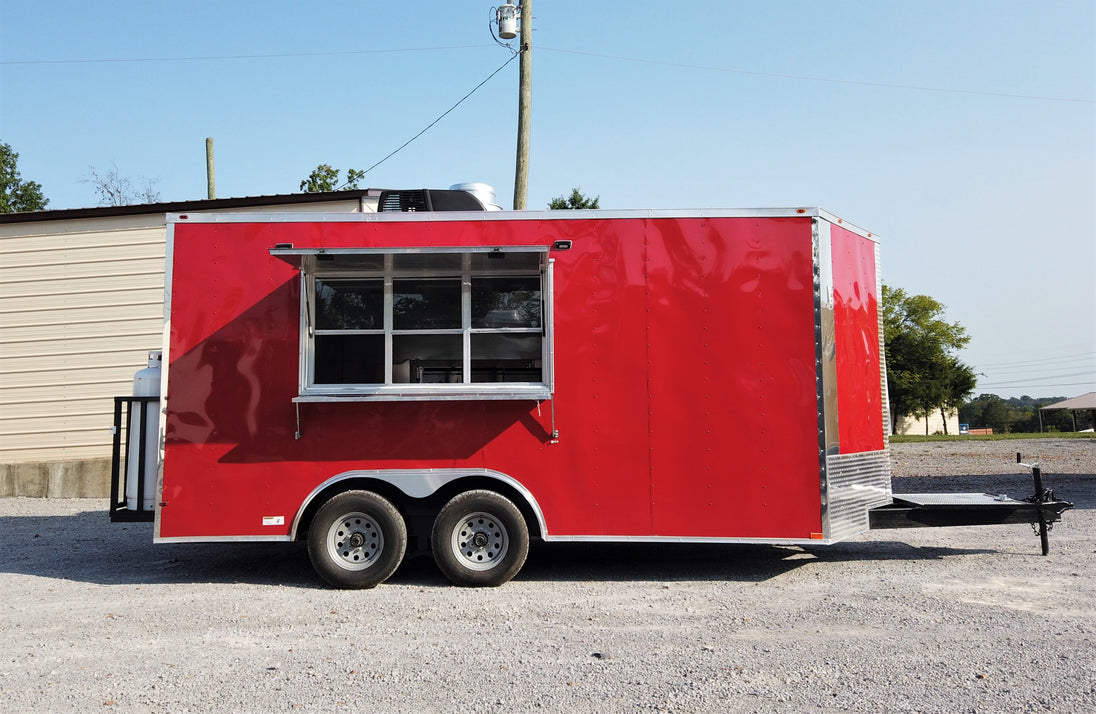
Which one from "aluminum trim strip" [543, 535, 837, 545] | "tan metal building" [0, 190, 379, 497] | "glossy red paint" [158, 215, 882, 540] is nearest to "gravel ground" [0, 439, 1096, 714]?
"aluminum trim strip" [543, 535, 837, 545]

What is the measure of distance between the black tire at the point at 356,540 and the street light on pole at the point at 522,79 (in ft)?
21.9

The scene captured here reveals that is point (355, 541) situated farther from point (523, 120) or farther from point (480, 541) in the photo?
point (523, 120)

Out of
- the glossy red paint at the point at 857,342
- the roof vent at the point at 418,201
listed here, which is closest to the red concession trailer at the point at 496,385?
the glossy red paint at the point at 857,342

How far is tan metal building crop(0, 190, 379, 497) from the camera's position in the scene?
40.8 ft

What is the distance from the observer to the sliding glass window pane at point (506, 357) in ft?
21.6

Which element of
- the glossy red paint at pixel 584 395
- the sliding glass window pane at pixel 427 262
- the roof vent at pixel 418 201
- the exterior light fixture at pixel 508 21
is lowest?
the glossy red paint at pixel 584 395

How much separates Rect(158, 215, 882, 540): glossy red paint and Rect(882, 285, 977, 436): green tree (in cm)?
4466

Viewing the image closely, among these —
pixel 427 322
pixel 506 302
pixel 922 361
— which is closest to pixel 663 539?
pixel 506 302

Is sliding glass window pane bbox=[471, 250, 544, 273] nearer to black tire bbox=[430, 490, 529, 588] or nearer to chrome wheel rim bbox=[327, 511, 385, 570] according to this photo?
black tire bbox=[430, 490, 529, 588]

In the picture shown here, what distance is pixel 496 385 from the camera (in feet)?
21.3

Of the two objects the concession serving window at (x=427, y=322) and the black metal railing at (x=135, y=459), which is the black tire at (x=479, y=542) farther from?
the black metal railing at (x=135, y=459)

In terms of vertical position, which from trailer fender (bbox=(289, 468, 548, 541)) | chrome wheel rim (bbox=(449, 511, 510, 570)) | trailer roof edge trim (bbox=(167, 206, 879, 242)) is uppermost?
trailer roof edge trim (bbox=(167, 206, 879, 242))

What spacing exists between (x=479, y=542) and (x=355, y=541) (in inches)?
39.3

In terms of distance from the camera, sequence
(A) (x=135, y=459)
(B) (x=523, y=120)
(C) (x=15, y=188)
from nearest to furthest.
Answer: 1. (A) (x=135, y=459)
2. (B) (x=523, y=120)
3. (C) (x=15, y=188)
